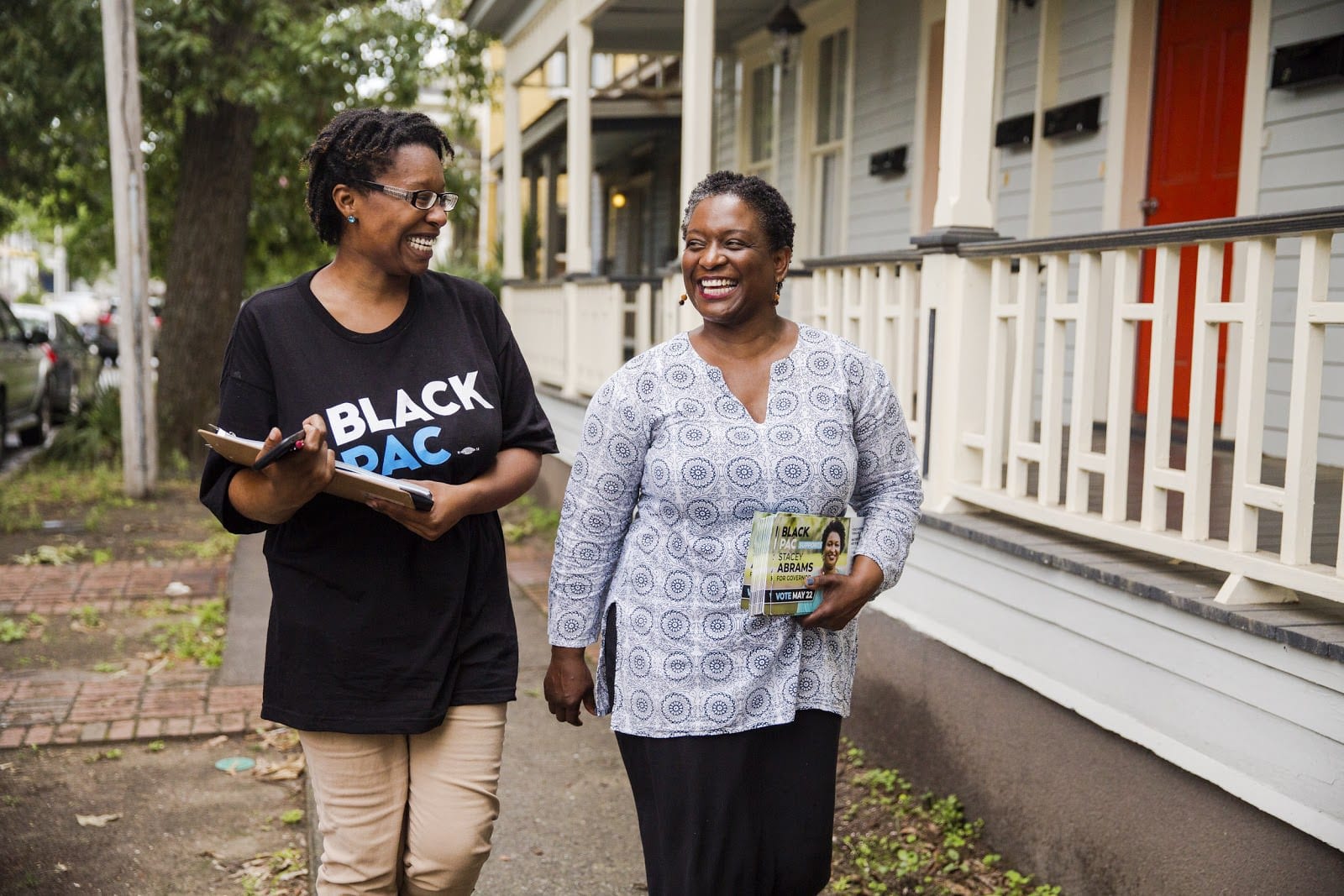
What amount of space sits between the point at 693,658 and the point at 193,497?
9.63m

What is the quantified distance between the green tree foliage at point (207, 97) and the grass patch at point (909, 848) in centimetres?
845

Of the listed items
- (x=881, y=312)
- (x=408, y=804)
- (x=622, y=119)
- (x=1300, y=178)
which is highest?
(x=622, y=119)

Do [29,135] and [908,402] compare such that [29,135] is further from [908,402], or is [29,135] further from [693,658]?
[693,658]

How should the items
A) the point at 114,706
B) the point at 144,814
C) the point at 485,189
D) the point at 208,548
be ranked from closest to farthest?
the point at 144,814
the point at 114,706
the point at 208,548
the point at 485,189

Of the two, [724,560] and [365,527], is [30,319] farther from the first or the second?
[724,560]

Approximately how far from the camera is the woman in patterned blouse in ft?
8.63

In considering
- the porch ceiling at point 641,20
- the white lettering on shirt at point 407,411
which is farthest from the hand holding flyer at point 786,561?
the porch ceiling at point 641,20

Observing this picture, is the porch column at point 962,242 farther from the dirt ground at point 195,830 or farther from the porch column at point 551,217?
the porch column at point 551,217

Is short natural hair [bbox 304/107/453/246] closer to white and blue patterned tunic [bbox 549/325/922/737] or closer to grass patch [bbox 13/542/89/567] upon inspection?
white and blue patterned tunic [bbox 549/325/922/737]

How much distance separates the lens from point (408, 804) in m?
2.82

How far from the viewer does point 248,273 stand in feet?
55.2

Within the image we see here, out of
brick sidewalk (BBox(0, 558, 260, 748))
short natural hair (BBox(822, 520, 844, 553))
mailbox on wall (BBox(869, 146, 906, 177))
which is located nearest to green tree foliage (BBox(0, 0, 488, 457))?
mailbox on wall (BBox(869, 146, 906, 177))

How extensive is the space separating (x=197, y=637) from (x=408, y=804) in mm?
4384

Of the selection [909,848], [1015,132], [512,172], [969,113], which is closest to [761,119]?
[512,172]
